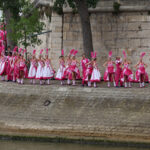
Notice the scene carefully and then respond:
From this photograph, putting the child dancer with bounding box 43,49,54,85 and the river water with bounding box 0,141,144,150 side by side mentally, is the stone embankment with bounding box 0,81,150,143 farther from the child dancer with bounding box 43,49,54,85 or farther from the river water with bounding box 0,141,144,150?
the child dancer with bounding box 43,49,54,85

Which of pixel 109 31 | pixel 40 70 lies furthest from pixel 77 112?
pixel 109 31

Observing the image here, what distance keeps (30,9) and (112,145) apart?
41.1 feet

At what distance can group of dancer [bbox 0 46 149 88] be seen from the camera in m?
20.8

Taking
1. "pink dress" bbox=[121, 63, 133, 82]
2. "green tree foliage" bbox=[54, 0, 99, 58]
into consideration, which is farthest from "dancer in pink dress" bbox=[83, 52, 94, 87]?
"green tree foliage" bbox=[54, 0, 99, 58]

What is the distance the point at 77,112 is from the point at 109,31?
693cm

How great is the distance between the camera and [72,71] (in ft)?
70.3

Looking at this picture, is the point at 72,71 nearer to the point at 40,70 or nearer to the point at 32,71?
the point at 40,70

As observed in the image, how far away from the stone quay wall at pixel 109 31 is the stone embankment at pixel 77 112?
471 centimetres

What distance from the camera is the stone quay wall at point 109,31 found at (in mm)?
24172

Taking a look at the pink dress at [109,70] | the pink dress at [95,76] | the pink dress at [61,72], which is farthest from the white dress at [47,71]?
the pink dress at [109,70]

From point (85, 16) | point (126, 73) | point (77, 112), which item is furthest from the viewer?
point (85, 16)

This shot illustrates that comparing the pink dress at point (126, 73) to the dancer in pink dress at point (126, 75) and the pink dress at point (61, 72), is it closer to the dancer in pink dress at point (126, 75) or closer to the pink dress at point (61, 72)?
the dancer in pink dress at point (126, 75)

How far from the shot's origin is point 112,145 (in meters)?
17.0

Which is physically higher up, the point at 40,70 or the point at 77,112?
the point at 40,70
